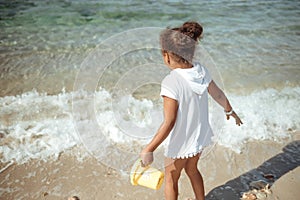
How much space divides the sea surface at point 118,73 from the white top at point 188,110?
0.96 ft

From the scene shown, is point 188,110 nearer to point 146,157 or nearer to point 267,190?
point 146,157

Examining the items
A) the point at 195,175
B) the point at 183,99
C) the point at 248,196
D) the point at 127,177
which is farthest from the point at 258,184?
the point at 183,99

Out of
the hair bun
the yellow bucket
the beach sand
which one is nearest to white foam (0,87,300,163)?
the beach sand

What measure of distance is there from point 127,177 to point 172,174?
0.79 m

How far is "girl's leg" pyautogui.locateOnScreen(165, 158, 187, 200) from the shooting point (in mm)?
2274

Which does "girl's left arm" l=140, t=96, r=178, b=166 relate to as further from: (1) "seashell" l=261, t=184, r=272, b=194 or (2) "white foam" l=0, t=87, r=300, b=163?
(1) "seashell" l=261, t=184, r=272, b=194

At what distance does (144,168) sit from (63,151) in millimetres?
1440

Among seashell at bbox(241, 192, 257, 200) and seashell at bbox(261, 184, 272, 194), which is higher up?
seashell at bbox(261, 184, 272, 194)

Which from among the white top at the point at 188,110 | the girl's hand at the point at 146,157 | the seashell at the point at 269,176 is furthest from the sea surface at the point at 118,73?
the girl's hand at the point at 146,157

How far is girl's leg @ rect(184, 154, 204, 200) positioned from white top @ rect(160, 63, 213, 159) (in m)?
0.17

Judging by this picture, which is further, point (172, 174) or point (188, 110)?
point (172, 174)

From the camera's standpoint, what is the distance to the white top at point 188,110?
6.63 ft

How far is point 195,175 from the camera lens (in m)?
2.46

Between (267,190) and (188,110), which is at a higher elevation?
(188,110)
